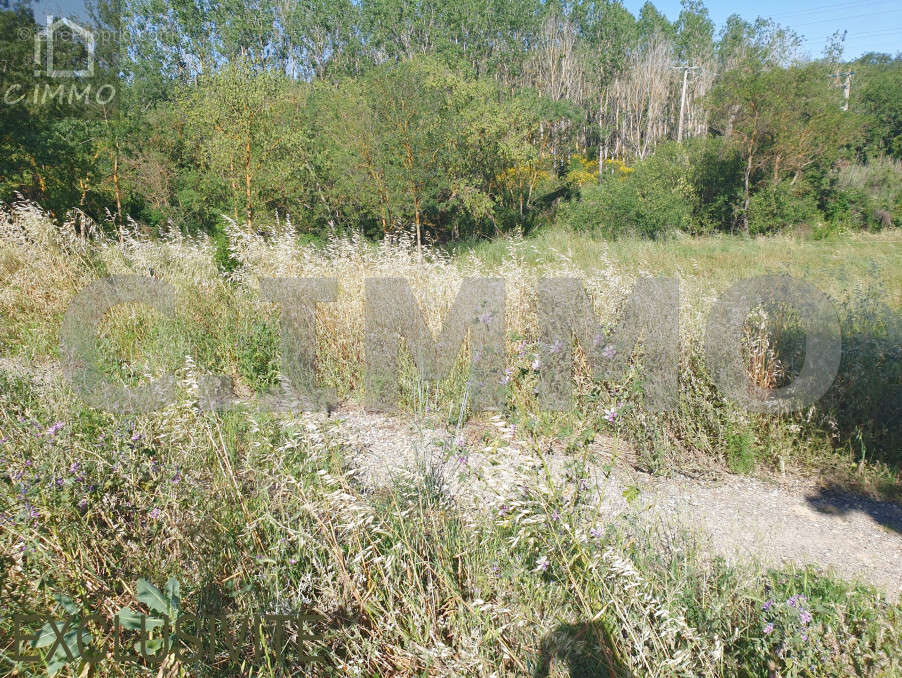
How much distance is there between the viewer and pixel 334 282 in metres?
5.22

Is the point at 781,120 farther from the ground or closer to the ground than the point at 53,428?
farther from the ground

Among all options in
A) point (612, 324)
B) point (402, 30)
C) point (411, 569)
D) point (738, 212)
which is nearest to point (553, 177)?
point (738, 212)

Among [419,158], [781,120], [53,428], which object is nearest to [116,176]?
[419,158]

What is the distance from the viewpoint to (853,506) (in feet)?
10.0

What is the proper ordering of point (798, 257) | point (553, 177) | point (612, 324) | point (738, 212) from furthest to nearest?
point (553, 177)
point (738, 212)
point (798, 257)
point (612, 324)

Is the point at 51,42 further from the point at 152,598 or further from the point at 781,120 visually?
the point at 781,120

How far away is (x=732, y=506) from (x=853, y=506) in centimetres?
76

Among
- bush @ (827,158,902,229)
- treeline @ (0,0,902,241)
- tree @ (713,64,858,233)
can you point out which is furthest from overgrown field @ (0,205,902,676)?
bush @ (827,158,902,229)

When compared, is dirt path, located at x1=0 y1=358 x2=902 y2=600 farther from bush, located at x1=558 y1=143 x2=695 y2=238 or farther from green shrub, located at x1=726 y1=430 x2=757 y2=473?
bush, located at x1=558 y1=143 x2=695 y2=238

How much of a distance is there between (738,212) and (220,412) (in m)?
18.4

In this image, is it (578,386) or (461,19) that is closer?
(578,386)

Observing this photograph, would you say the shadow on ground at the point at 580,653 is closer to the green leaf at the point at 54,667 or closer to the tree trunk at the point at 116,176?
the green leaf at the point at 54,667

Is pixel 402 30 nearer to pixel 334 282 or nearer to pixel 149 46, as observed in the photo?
pixel 149 46

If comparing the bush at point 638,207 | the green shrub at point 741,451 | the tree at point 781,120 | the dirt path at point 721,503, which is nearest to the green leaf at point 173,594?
the dirt path at point 721,503
